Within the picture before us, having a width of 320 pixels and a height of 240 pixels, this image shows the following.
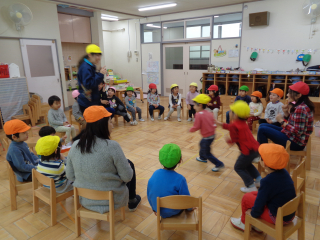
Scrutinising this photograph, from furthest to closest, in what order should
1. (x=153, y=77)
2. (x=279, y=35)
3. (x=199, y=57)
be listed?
1. (x=153, y=77)
2. (x=199, y=57)
3. (x=279, y=35)

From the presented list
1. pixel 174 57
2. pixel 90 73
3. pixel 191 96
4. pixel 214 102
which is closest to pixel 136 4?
pixel 174 57

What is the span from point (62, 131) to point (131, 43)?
6.26m

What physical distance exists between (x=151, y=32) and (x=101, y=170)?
26.3ft

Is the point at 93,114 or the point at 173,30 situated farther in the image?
the point at 173,30

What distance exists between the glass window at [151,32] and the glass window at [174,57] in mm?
630

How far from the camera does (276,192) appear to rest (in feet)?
5.07

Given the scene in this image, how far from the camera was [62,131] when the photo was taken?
3.93 metres

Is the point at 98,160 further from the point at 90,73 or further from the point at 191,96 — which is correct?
the point at 191,96

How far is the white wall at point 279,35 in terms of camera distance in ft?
19.2

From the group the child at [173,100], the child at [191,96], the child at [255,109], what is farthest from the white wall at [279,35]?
the child at [173,100]

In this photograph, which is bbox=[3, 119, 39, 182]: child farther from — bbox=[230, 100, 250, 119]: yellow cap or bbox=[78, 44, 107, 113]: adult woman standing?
bbox=[230, 100, 250, 119]: yellow cap

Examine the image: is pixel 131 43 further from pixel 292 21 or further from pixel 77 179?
pixel 77 179

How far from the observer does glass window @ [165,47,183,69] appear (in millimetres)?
8281

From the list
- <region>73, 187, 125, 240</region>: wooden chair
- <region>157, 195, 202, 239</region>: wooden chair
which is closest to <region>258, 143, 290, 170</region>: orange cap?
<region>157, 195, 202, 239</region>: wooden chair
